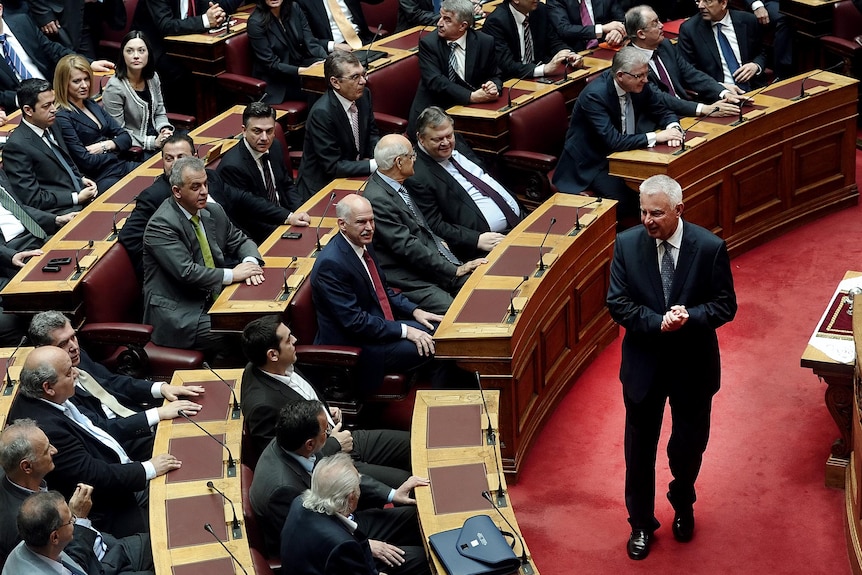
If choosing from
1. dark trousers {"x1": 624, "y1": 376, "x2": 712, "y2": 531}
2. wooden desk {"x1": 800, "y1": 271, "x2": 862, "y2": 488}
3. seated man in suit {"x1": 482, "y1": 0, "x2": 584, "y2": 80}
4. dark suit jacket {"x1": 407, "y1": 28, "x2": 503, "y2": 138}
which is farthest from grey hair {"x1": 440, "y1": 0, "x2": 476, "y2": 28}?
dark trousers {"x1": 624, "y1": 376, "x2": 712, "y2": 531}

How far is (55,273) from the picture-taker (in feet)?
16.3

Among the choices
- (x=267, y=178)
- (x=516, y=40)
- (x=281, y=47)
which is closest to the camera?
(x=267, y=178)

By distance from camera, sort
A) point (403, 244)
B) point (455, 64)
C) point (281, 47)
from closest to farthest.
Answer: point (403, 244) < point (455, 64) < point (281, 47)

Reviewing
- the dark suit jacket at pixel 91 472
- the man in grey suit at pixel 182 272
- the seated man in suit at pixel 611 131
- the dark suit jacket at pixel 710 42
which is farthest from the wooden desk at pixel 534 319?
the dark suit jacket at pixel 710 42

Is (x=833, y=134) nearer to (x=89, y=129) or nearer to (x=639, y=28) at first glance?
(x=639, y=28)

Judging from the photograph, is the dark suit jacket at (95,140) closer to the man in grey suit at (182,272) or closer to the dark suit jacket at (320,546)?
the man in grey suit at (182,272)

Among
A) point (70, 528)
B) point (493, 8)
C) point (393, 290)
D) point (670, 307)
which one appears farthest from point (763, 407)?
point (493, 8)

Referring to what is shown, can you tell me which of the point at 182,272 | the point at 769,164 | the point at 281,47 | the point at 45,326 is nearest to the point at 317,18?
the point at 281,47

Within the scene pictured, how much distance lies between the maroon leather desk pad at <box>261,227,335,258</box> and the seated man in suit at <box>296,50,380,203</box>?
59cm

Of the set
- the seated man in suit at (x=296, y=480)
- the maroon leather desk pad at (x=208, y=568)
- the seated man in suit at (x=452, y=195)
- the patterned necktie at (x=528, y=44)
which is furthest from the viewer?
the patterned necktie at (x=528, y=44)

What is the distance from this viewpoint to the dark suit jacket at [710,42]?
22.5 ft

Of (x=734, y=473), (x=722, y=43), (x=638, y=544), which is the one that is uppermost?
(x=722, y=43)

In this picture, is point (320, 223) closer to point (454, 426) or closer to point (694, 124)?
point (454, 426)

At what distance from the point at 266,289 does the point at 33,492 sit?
4.70 feet
